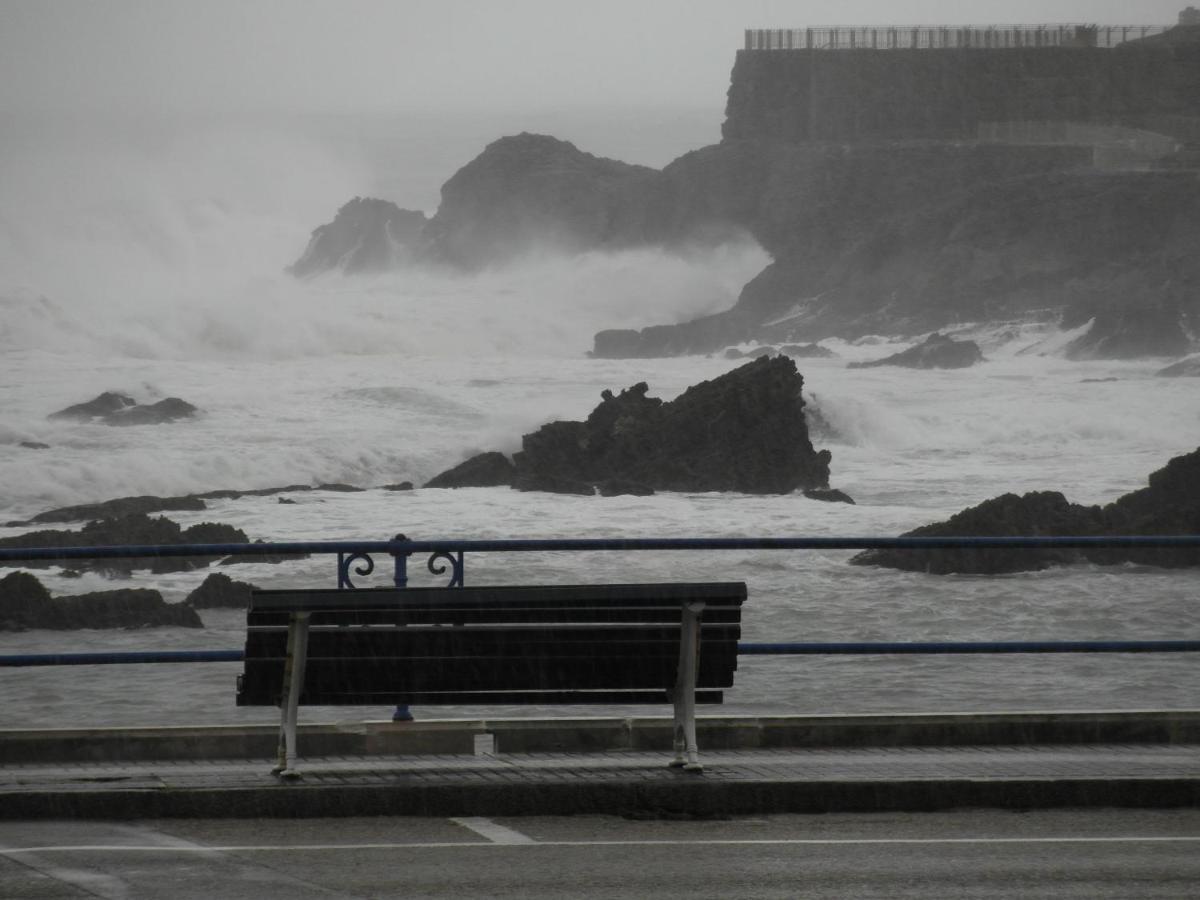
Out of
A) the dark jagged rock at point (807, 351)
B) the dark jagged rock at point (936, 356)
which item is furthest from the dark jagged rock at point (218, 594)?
the dark jagged rock at point (807, 351)

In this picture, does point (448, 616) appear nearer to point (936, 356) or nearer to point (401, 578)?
point (401, 578)

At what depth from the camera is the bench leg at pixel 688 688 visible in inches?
271

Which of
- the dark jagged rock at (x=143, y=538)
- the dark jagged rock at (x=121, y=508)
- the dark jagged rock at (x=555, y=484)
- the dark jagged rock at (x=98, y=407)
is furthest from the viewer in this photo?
the dark jagged rock at (x=98, y=407)

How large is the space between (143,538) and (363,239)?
92529mm

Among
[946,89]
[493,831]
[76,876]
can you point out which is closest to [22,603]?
[493,831]

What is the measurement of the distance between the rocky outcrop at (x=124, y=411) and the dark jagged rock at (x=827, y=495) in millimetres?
28516

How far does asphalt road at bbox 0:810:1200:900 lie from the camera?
5641 millimetres

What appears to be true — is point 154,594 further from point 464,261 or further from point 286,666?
point 464,261

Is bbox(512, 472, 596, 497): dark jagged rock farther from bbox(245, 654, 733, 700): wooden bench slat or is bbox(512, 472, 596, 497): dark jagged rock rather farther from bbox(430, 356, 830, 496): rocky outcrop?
bbox(245, 654, 733, 700): wooden bench slat

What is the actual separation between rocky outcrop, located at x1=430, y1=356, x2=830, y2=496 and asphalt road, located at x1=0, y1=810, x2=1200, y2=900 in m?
41.3

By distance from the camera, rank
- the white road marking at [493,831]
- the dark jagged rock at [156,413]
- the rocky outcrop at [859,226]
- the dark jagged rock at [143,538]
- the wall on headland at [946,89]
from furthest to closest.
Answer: the wall on headland at [946,89], the rocky outcrop at [859,226], the dark jagged rock at [156,413], the dark jagged rock at [143,538], the white road marking at [493,831]

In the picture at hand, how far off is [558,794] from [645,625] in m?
0.71

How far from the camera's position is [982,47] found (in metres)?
134

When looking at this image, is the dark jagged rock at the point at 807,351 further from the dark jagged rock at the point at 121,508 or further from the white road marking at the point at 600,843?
the white road marking at the point at 600,843
